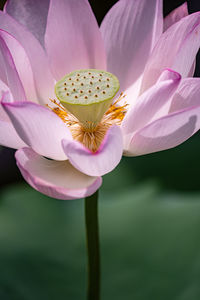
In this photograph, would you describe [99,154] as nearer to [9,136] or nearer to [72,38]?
[9,136]

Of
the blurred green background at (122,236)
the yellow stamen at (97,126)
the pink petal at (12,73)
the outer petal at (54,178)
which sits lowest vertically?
the blurred green background at (122,236)

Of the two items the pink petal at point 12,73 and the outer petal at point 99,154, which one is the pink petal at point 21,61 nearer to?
Answer: the pink petal at point 12,73

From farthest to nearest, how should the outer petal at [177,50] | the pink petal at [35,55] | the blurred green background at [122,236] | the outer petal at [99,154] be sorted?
1. the blurred green background at [122,236]
2. the pink petal at [35,55]
3. the outer petal at [177,50]
4. the outer petal at [99,154]

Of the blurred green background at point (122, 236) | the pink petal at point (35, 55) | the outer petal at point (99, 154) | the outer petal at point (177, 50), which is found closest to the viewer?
the outer petal at point (99, 154)

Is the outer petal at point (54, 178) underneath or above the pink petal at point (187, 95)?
underneath

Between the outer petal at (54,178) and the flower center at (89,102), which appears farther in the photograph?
the flower center at (89,102)

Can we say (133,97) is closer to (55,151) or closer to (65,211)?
(55,151)

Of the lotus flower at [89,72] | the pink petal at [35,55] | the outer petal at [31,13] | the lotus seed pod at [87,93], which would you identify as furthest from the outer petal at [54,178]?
the outer petal at [31,13]

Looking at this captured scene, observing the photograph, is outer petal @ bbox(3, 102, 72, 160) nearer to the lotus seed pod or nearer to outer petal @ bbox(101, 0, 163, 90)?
the lotus seed pod
